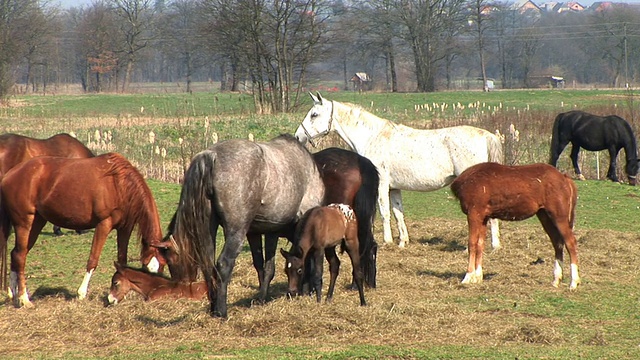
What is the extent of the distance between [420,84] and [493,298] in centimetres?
5848

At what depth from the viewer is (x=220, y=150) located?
23.7ft

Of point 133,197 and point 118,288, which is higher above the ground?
point 133,197

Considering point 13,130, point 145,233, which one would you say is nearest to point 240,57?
point 13,130

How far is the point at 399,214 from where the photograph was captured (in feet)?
39.0

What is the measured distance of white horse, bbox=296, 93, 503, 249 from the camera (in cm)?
1155

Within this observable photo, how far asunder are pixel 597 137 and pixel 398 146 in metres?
10.3

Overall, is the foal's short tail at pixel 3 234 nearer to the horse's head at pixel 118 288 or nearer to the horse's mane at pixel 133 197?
the horse's mane at pixel 133 197

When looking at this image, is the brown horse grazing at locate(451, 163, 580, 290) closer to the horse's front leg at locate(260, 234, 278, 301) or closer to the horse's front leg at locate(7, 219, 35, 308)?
the horse's front leg at locate(260, 234, 278, 301)

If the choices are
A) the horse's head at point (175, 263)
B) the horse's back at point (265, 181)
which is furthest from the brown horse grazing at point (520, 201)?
the horse's head at point (175, 263)

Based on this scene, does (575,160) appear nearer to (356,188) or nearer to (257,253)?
(356,188)

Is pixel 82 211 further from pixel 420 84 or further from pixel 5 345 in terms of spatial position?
pixel 420 84

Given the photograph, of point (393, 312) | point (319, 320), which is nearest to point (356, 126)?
point (393, 312)

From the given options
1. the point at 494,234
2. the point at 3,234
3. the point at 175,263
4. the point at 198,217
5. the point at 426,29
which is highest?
the point at 426,29

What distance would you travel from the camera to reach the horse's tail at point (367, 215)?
8.56 meters
